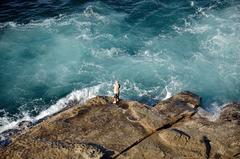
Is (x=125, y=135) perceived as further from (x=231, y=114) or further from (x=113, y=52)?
(x=113, y=52)

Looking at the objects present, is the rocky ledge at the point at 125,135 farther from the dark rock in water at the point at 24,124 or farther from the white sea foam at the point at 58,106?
the white sea foam at the point at 58,106

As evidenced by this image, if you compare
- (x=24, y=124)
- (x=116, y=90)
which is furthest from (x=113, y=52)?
(x=24, y=124)

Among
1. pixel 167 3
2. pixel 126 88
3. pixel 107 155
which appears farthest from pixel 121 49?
pixel 107 155

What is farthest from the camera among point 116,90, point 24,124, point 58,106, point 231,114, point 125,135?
A: point 58,106

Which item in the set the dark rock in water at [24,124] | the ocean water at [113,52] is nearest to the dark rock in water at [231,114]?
the ocean water at [113,52]

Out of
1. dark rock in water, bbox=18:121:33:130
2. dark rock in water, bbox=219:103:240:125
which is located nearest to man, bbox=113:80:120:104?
dark rock in water, bbox=18:121:33:130

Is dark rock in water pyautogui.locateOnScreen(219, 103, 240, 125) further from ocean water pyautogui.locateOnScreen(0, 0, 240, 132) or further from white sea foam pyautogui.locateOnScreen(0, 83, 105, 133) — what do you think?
white sea foam pyautogui.locateOnScreen(0, 83, 105, 133)
